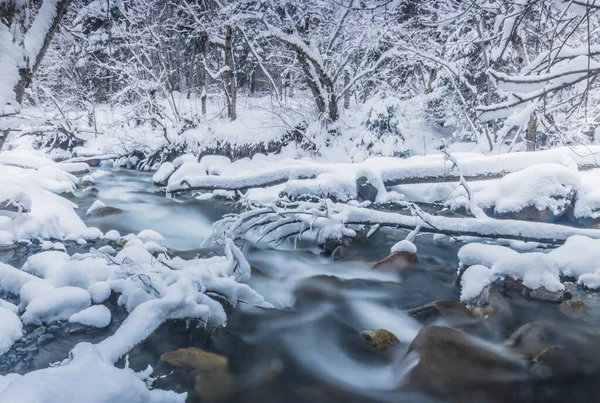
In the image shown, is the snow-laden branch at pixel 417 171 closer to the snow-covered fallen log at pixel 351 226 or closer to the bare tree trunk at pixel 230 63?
the snow-covered fallen log at pixel 351 226

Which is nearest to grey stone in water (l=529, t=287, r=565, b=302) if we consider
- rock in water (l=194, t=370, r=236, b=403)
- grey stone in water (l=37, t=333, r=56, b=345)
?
rock in water (l=194, t=370, r=236, b=403)

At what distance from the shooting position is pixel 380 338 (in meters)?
3.36

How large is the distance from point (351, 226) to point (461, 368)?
3465 millimetres

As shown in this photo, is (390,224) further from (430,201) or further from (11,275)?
(11,275)

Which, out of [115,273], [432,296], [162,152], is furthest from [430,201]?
[162,152]

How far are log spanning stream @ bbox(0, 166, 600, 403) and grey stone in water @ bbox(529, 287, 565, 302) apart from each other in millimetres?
71

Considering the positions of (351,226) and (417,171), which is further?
(417,171)

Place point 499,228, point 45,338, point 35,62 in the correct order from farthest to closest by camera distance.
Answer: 1. point 499,228
2. point 45,338
3. point 35,62

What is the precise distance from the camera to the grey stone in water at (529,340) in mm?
3126

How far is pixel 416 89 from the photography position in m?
18.4

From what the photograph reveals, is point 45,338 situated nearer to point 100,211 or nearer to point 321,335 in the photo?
point 321,335

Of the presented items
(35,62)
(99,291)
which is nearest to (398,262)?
(99,291)

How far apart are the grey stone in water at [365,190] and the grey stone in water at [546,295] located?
3.48 metres

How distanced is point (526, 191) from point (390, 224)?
2643 millimetres
